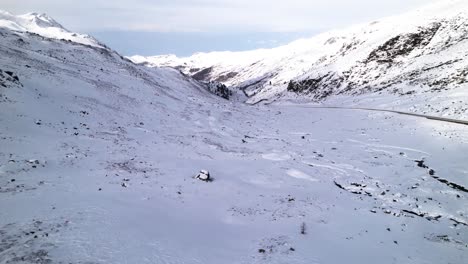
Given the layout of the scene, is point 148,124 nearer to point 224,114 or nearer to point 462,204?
point 224,114

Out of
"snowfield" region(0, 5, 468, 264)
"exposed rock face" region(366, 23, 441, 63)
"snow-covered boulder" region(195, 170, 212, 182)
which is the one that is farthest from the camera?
"exposed rock face" region(366, 23, 441, 63)

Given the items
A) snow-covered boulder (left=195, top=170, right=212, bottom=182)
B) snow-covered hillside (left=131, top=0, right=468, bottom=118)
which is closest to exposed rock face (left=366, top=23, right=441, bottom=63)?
snow-covered hillside (left=131, top=0, right=468, bottom=118)

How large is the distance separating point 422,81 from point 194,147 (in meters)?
47.7

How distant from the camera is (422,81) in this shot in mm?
61375

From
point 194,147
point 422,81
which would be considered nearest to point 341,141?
point 194,147

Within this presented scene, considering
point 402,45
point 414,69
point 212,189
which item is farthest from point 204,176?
point 402,45

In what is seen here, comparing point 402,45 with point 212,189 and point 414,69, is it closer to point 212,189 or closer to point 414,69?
point 414,69

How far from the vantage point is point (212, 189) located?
75.8 ft

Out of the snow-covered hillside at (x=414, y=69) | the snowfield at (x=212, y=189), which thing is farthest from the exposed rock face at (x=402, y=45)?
the snowfield at (x=212, y=189)

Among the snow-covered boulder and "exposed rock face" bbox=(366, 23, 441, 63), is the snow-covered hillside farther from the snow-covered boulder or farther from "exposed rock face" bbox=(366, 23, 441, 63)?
the snow-covered boulder

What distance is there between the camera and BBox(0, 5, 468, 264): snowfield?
14.7 meters

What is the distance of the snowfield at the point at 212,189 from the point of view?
14719mm

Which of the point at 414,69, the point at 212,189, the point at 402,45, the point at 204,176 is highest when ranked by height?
the point at 402,45

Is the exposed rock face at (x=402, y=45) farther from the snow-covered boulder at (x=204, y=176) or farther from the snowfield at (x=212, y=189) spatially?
the snow-covered boulder at (x=204, y=176)
